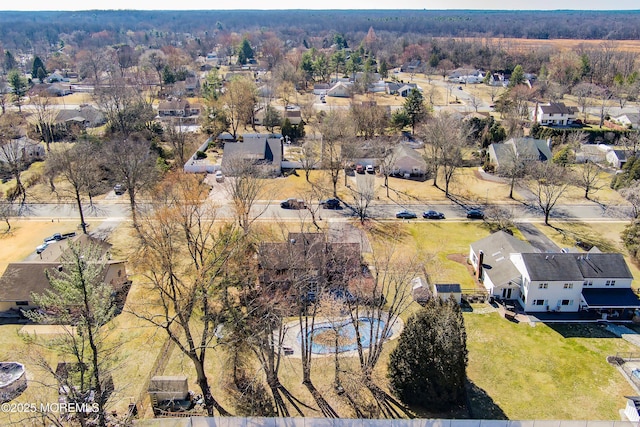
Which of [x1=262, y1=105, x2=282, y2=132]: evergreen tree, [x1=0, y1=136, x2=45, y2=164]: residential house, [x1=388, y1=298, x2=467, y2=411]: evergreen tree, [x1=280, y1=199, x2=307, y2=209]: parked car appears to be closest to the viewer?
[x1=388, y1=298, x2=467, y2=411]: evergreen tree

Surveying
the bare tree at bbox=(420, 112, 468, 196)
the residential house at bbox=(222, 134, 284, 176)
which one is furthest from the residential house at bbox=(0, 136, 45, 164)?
the bare tree at bbox=(420, 112, 468, 196)

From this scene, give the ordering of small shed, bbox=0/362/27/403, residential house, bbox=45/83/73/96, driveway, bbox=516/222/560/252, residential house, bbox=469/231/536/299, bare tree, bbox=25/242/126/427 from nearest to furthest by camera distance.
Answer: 1. bare tree, bbox=25/242/126/427
2. small shed, bbox=0/362/27/403
3. residential house, bbox=469/231/536/299
4. driveway, bbox=516/222/560/252
5. residential house, bbox=45/83/73/96

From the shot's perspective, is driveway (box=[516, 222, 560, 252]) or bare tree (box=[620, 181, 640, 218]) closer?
driveway (box=[516, 222, 560, 252])

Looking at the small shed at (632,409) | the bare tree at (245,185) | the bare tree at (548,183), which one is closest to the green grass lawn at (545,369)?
the small shed at (632,409)

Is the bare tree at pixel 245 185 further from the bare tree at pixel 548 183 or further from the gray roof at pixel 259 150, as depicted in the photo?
the bare tree at pixel 548 183

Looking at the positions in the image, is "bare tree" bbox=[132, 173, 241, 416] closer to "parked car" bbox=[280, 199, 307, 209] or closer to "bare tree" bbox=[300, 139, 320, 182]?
"parked car" bbox=[280, 199, 307, 209]

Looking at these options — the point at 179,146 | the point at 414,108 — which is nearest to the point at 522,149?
the point at 414,108

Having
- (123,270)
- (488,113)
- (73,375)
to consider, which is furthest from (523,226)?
(488,113)

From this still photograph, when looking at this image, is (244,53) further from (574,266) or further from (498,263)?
(574,266)
